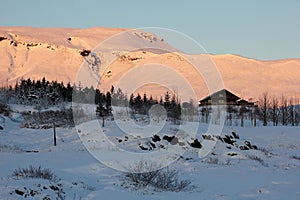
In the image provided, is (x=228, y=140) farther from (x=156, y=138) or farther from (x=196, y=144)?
(x=156, y=138)

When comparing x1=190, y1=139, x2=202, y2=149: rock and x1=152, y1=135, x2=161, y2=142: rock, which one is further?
x1=152, y1=135, x2=161, y2=142: rock

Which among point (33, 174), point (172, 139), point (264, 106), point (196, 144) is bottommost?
point (196, 144)

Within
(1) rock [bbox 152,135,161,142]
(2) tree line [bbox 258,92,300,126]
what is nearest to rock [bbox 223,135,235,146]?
(1) rock [bbox 152,135,161,142]

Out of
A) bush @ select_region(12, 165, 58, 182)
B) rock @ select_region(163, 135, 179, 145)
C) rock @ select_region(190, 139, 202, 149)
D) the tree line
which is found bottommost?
rock @ select_region(190, 139, 202, 149)

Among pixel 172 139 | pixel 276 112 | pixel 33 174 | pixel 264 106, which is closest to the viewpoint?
pixel 33 174

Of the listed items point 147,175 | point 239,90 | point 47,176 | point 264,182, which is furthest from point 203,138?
point 239,90

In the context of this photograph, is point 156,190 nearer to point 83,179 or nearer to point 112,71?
point 83,179

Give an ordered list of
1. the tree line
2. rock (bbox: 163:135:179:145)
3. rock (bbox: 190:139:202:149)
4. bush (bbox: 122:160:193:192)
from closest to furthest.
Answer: bush (bbox: 122:160:193:192) → rock (bbox: 190:139:202:149) → rock (bbox: 163:135:179:145) → the tree line

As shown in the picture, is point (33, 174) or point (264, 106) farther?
point (264, 106)

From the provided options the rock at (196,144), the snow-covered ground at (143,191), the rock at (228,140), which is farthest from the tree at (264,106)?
the snow-covered ground at (143,191)

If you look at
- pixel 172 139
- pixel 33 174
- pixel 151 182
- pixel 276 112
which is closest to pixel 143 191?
pixel 151 182

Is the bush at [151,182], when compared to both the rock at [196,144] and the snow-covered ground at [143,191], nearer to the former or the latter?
the snow-covered ground at [143,191]

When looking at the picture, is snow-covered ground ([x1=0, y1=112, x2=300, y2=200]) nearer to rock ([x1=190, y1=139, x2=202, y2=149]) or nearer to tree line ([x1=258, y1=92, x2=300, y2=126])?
rock ([x1=190, y1=139, x2=202, y2=149])

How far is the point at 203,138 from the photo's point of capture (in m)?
31.3
